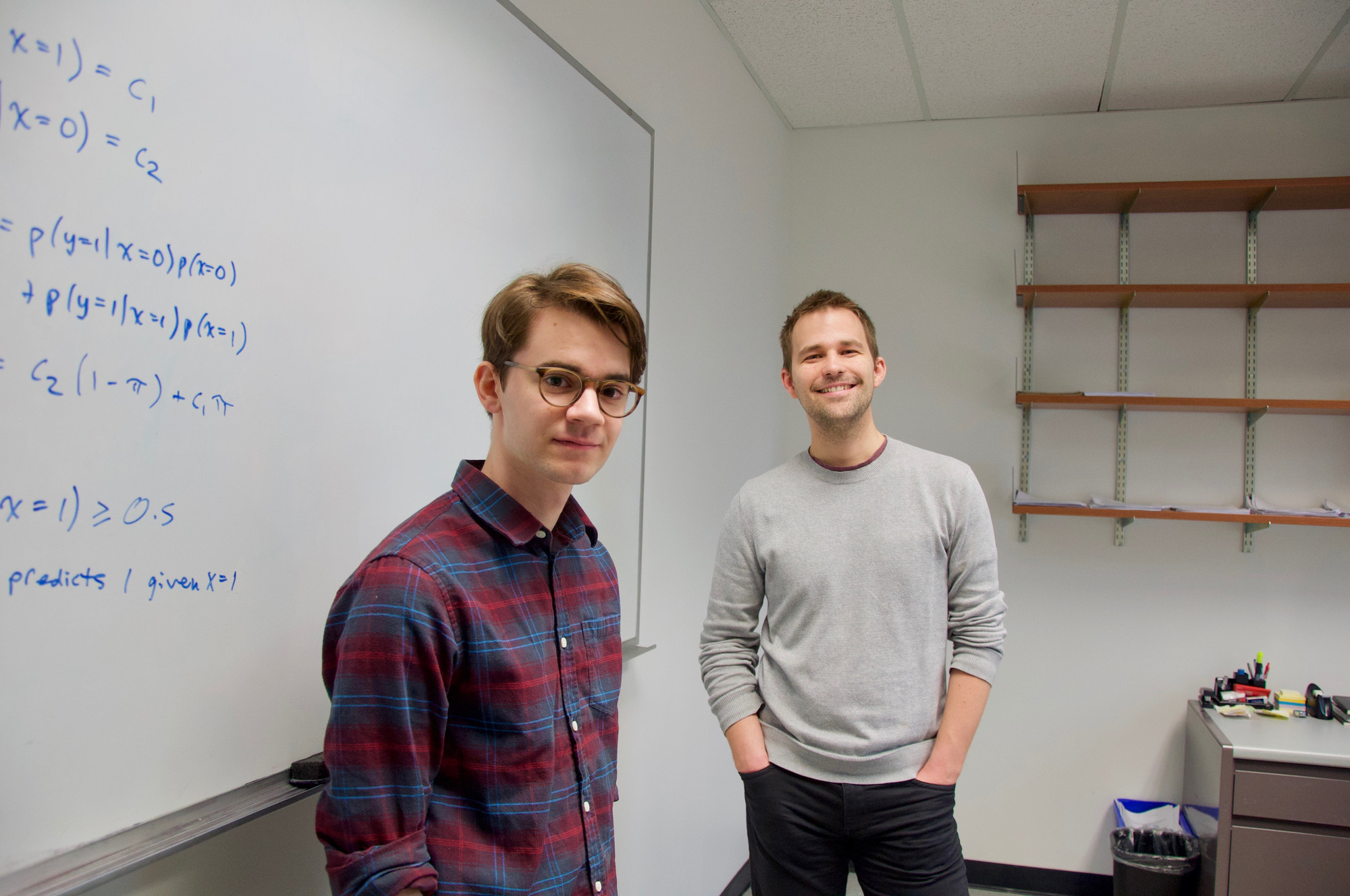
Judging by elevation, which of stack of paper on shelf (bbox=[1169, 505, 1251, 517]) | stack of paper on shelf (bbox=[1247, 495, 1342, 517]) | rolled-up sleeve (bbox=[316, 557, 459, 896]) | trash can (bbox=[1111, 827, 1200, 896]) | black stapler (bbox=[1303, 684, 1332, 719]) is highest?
stack of paper on shelf (bbox=[1247, 495, 1342, 517])

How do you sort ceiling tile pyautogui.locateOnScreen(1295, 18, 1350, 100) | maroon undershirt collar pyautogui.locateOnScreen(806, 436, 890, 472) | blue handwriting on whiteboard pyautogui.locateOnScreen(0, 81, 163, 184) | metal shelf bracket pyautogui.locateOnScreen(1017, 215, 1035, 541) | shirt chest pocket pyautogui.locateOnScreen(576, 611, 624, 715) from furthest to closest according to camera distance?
metal shelf bracket pyautogui.locateOnScreen(1017, 215, 1035, 541) → ceiling tile pyautogui.locateOnScreen(1295, 18, 1350, 100) → maroon undershirt collar pyautogui.locateOnScreen(806, 436, 890, 472) → shirt chest pocket pyautogui.locateOnScreen(576, 611, 624, 715) → blue handwriting on whiteboard pyautogui.locateOnScreen(0, 81, 163, 184)

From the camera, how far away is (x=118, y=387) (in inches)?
30.0

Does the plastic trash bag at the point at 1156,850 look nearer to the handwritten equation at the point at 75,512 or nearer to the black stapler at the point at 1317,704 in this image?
the black stapler at the point at 1317,704

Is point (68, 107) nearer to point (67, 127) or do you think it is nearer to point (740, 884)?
point (67, 127)

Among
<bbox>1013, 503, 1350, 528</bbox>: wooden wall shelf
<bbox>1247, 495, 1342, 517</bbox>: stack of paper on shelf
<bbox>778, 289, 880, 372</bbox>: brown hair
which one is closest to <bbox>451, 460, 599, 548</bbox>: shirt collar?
<bbox>778, 289, 880, 372</bbox>: brown hair

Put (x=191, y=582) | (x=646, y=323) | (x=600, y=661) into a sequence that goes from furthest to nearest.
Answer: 1. (x=646, y=323)
2. (x=600, y=661)
3. (x=191, y=582)

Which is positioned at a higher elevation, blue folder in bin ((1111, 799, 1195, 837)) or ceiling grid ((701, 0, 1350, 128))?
ceiling grid ((701, 0, 1350, 128))

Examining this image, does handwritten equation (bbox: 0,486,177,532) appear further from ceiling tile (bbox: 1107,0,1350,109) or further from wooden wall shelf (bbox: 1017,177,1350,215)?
wooden wall shelf (bbox: 1017,177,1350,215)

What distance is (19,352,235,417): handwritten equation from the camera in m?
0.71

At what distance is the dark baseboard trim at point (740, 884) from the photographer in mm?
2666

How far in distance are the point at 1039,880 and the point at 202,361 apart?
3.24m

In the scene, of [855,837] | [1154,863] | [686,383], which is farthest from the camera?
[1154,863]

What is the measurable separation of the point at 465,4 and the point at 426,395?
606 mm

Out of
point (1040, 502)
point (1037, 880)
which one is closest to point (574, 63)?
point (1040, 502)
